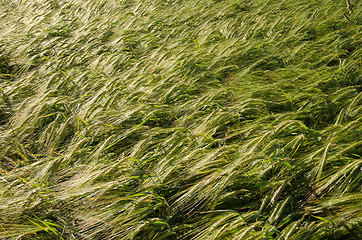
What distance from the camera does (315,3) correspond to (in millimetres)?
3637

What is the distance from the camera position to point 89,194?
6.01ft

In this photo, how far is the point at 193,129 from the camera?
2.23m

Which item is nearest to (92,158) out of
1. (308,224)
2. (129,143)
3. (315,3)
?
(129,143)

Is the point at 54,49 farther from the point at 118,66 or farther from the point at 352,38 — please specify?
the point at 352,38

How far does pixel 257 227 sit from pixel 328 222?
0.36m

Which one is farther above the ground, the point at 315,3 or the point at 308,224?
the point at 315,3

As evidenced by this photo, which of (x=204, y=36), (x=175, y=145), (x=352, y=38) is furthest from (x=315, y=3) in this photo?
(x=175, y=145)

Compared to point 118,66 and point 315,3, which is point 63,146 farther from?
point 315,3

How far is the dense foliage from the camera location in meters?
1.60

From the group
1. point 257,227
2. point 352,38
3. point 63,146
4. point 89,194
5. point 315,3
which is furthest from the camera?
point 315,3

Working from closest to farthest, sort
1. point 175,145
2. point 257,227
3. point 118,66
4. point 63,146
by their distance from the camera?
1. point 257,227
2. point 175,145
3. point 63,146
4. point 118,66

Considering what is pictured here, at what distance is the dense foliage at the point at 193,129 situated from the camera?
160 centimetres

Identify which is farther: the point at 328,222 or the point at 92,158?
the point at 92,158

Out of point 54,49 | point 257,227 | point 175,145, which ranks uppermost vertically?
point 54,49
